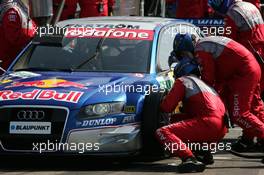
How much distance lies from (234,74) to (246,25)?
97 centimetres

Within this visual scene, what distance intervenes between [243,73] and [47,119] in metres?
2.33

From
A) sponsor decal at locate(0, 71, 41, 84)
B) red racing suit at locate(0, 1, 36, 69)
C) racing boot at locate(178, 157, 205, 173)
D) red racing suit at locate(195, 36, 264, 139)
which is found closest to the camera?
racing boot at locate(178, 157, 205, 173)

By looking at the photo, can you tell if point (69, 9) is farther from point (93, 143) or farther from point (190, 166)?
point (190, 166)

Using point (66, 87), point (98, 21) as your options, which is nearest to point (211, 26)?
point (98, 21)

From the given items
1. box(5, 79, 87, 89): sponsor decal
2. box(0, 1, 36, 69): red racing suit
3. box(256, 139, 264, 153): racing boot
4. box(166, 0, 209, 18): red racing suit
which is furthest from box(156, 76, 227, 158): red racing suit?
box(166, 0, 209, 18): red racing suit

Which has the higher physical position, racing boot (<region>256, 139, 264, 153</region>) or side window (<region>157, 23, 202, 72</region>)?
side window (<region>157, 23, 202, 72</region>)

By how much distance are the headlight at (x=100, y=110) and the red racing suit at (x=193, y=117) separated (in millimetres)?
510

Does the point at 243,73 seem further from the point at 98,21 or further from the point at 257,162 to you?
the point at 98,21

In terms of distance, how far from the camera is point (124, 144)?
8.15 m

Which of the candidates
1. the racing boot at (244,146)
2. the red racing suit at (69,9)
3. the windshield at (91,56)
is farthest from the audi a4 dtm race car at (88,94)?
the red racing suit at (69,9)

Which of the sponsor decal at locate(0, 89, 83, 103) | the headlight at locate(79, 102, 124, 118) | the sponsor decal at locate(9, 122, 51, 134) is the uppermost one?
the sponsor decal at locate(0, 89, 83, 103)

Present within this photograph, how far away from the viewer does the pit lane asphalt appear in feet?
26.3

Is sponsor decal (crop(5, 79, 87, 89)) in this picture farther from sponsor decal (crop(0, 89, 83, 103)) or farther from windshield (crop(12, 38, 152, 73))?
windshield (crop(12, 38, 152, 73))

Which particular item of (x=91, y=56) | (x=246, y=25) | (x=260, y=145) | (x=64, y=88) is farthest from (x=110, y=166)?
(x=246, y=25)
